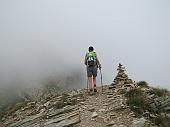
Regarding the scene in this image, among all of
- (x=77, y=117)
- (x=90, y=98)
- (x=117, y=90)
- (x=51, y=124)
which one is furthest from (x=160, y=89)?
(x=51, y=124)

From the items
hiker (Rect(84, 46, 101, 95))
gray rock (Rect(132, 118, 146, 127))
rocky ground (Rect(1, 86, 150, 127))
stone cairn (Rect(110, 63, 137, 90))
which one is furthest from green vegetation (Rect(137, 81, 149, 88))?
gray rock (Rect(132, 118, 146, 127))

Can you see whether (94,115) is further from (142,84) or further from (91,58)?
(142,84)

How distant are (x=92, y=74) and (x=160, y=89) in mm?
5177

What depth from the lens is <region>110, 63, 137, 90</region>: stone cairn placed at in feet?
78.9

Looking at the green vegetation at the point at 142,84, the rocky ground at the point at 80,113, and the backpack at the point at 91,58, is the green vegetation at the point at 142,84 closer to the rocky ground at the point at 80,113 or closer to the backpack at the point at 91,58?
the rocky ground at the point at 80,113

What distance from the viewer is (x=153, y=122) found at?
17.4m

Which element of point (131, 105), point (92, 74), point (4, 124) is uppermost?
point (92, 74)

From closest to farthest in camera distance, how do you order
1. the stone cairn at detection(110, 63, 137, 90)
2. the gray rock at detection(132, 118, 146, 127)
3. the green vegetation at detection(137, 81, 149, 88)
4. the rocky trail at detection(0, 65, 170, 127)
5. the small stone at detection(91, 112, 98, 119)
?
the gray rock at detection(132, 118, 146, 127)
the rocky trail at detection(0, 65, 170, 127)
the small stone at detection(91, 112, 98, 119)
the stone cairn at detection(110, 63, 137, 90)
the green vegetation at detection(137, 81, 149, 88)

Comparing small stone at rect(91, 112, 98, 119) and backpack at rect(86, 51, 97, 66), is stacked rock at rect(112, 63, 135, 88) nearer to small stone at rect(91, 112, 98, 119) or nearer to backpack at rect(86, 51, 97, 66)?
backpack at rect(86, 51, 97, 66)

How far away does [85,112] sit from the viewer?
65.2 ft

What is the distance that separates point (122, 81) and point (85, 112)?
6.77 metres

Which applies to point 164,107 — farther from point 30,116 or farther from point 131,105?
point 30,116

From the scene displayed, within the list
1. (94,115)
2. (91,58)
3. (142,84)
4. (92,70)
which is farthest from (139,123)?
(142,84)

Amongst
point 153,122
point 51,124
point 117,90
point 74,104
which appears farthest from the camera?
point 117,90
